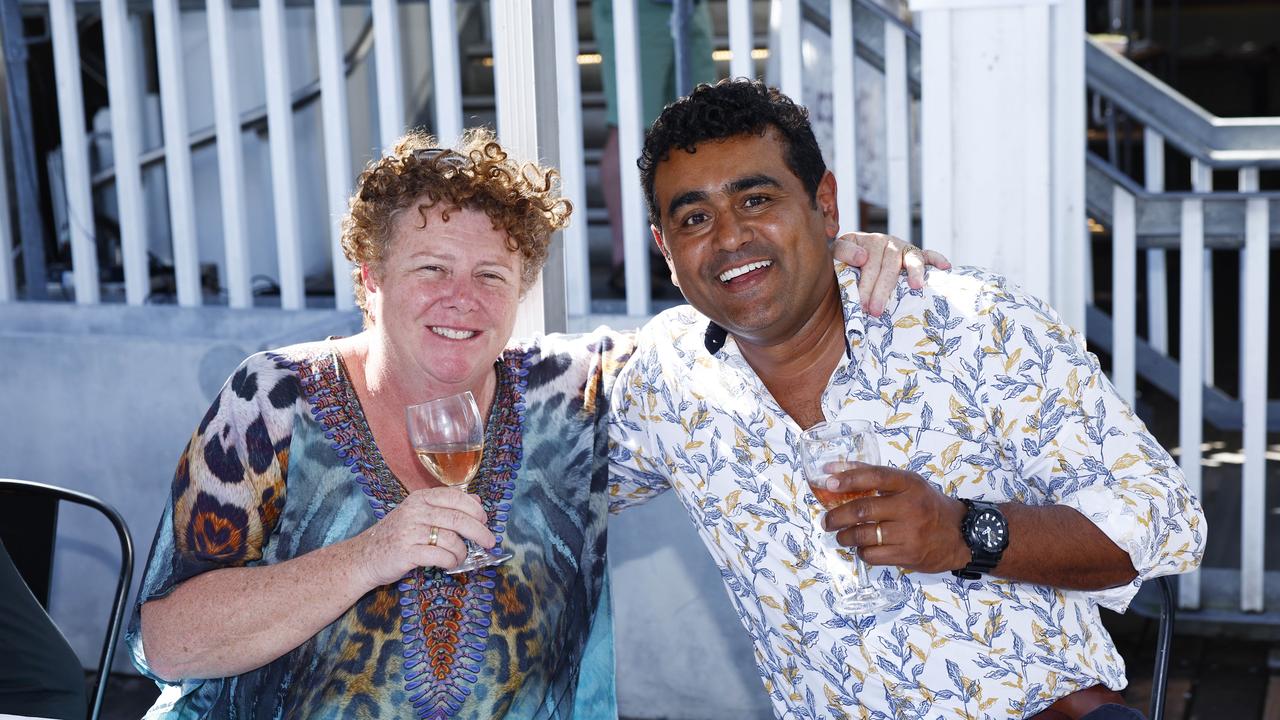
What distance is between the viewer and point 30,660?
2.28m

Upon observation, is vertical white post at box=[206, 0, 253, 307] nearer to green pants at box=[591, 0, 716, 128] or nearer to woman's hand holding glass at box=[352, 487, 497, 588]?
green pants at box=[591, 0, 716, 128]

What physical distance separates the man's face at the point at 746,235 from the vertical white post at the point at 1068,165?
2.89 feet

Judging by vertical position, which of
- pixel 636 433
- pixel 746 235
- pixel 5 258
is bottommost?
Answer: pixel 636 433

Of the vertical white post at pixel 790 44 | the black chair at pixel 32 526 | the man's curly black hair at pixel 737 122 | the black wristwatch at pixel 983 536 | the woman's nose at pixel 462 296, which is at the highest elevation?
the vertical white post at pixel 790 44

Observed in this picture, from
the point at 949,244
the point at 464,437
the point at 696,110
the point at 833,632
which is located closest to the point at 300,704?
the point at 464,437

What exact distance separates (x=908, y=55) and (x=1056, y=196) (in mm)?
949

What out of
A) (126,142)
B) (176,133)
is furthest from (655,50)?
(126,142)

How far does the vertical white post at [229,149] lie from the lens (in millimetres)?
4039

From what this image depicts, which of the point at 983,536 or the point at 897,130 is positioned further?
the point at 897,130

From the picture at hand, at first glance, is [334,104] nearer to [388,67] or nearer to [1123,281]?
[388,67]

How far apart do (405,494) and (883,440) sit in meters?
0.75

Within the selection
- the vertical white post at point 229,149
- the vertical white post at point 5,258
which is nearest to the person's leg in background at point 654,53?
the vertical white post at point 229,149

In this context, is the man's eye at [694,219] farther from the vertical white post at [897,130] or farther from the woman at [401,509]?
the vertical white post at [897,130]

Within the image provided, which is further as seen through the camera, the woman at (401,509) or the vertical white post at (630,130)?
the vertical white post at (630,130)
